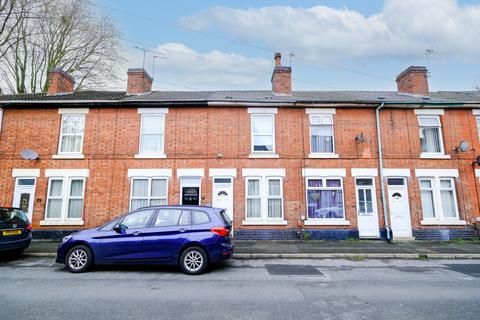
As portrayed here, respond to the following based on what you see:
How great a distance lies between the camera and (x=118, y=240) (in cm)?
686

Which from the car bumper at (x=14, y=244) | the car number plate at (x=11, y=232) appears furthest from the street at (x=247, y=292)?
the car number plate at (x=11, y=232)

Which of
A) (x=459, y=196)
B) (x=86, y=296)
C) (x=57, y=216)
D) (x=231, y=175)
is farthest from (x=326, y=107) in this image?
(x=57, y=216)

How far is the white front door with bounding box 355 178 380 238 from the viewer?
38.9 ft

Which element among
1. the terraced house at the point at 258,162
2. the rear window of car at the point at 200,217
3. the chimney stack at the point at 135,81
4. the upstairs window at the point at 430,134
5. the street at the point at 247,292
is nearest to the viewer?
the street at the point at 247,292

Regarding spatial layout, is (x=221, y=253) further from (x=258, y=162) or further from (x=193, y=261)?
(x=258, y=162)

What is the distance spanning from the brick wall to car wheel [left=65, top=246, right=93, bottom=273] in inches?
196

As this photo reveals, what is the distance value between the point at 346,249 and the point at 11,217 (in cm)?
1125

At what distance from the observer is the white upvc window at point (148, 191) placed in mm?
11992

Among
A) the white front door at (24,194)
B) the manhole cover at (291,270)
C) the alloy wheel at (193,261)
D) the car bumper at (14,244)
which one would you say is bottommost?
the manhole cover at (291,270)

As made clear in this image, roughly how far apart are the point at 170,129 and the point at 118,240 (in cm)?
666

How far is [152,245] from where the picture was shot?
6809 mm

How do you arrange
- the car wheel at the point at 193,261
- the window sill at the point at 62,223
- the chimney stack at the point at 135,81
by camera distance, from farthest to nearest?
1. the chimney stack at the point at 135,81
2. the window sill at the point at 62,223
3. the car wheel at the point at 193,261

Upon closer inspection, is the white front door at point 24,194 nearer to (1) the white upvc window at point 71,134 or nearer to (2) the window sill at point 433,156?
(1) the white upvc window at point 71,134

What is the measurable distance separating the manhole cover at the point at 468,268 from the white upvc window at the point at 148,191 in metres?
10.5
